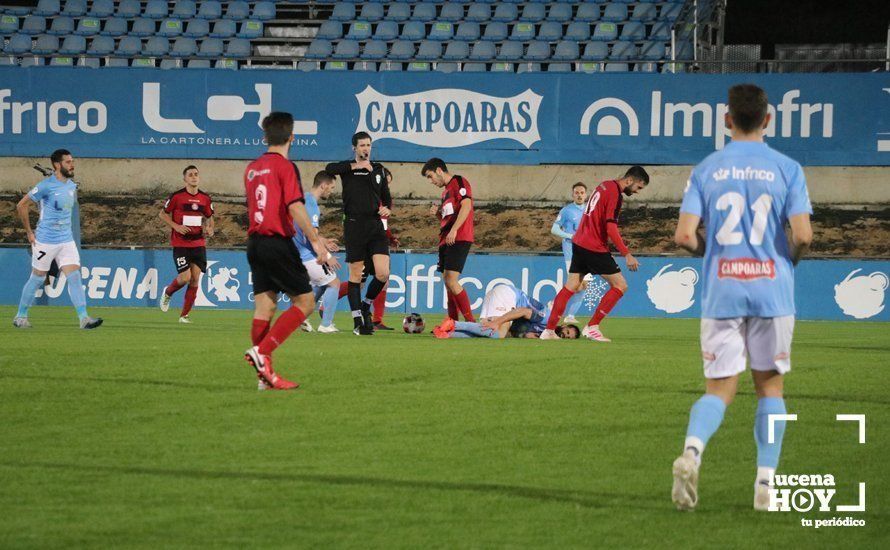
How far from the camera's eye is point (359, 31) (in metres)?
30.5

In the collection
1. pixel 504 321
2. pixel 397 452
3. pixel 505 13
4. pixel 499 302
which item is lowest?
pixel 397 452

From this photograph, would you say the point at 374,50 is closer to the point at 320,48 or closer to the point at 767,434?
the point at 320,48

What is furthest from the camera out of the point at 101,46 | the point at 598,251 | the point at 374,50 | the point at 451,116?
the point at 101,46

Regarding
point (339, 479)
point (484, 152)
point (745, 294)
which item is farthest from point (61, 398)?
point (484, 152)

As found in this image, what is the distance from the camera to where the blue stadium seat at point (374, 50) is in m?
29.7

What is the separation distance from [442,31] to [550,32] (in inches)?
95.6

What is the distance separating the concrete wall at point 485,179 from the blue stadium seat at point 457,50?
2.87 meters

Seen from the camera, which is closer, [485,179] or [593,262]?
[593,262]

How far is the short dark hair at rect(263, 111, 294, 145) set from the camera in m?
10.1

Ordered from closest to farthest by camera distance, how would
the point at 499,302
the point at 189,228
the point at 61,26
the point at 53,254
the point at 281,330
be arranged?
the point at 281,330, the point at 499,302, the point at 53,254, the point at 189,228, the point at 61,26

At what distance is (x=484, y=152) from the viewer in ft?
91.6

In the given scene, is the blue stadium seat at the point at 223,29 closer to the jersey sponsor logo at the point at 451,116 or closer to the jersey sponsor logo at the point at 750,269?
the jersey sponsor logo at the point at 451,116

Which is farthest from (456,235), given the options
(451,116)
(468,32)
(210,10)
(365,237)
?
(210,10)

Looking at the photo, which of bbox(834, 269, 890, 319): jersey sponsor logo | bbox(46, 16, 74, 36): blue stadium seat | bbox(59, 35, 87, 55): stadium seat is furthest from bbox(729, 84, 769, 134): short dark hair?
bbox(46, 16, 74, 36): blue stadium seat
